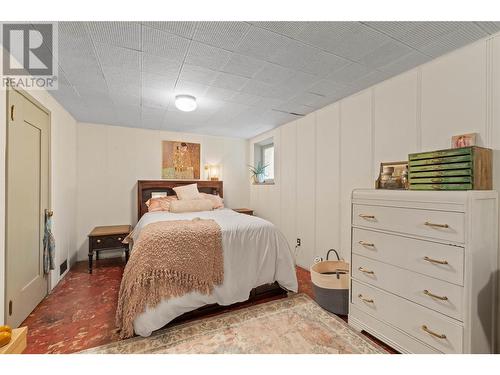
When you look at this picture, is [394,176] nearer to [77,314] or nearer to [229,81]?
[229,81]

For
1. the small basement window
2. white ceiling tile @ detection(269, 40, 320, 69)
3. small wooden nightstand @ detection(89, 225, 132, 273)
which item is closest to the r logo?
white ceiling tile @ detection(269, 40, 320, 69)

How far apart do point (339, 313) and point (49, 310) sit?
9.27 ft

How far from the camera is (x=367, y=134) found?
2.38 meters

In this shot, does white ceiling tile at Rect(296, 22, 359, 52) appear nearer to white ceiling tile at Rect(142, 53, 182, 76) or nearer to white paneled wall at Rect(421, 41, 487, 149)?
white paneled wall at Rect(421, 41, 487, 149)

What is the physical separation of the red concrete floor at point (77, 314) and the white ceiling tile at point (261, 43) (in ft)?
7.65

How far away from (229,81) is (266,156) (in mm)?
2532

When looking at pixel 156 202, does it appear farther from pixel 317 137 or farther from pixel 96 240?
pixel 317 137

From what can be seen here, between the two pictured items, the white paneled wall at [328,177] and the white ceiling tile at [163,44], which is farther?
the white paneled wall at [328,177]

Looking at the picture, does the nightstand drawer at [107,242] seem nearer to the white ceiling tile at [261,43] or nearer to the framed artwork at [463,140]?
the white ceiling tile at [261,43]

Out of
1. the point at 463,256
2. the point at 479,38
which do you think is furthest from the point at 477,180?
the point at 479,38

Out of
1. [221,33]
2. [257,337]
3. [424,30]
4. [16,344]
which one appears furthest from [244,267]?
[424,30]

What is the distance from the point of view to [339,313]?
2053 millimetres

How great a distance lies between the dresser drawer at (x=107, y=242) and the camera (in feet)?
10.3

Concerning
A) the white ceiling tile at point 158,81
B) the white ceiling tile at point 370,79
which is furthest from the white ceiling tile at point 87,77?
the white ceiling tile at point 370,79
